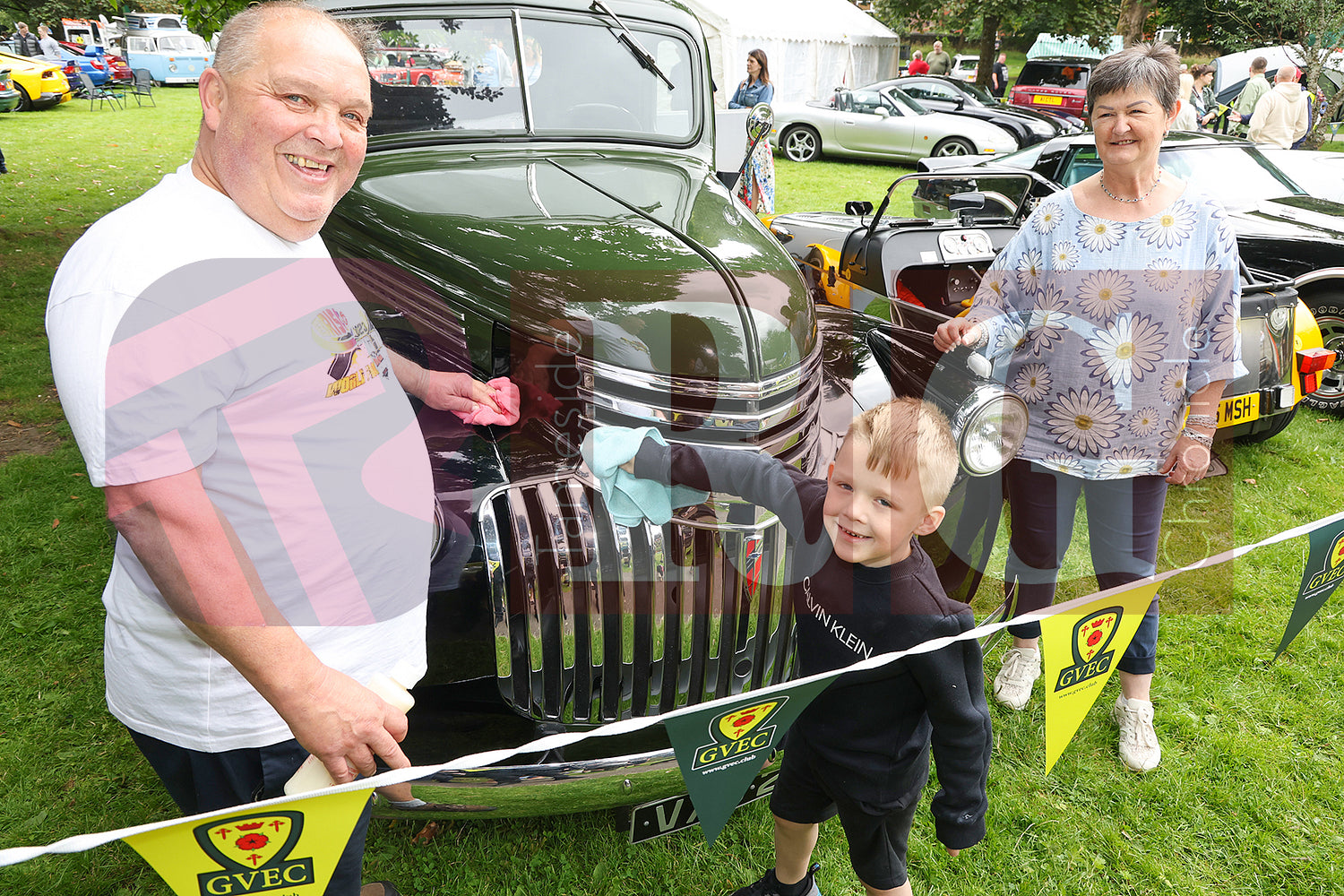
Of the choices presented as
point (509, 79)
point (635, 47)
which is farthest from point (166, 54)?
point (509, 79)

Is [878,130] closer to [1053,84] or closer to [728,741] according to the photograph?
[1053,84]

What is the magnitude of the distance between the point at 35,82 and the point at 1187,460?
2200cm

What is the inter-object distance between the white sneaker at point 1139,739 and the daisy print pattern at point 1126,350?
110 cm

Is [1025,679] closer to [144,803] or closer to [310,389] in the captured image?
[310,389]

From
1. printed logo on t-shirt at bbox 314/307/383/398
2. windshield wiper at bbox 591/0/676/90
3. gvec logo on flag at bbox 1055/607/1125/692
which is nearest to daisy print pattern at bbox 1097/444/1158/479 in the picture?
gvec logo on flag at bbox 1055/607/1125/692

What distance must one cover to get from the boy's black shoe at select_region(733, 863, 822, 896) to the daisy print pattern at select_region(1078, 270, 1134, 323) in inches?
62.4

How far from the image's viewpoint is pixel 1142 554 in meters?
2.45

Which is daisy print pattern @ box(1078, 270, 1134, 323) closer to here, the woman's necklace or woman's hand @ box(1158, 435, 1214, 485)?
the woman's necklace

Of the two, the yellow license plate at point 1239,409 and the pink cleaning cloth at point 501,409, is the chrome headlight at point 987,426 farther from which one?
the yellow license plate at point 1239,409

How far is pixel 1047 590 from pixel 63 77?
2264cm

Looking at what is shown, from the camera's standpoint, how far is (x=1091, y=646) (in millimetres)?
1977

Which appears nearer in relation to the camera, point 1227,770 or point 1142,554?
point 1142,554

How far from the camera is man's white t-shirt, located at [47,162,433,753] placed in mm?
1133

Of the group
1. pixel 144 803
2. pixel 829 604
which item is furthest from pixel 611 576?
pixel 144 803
